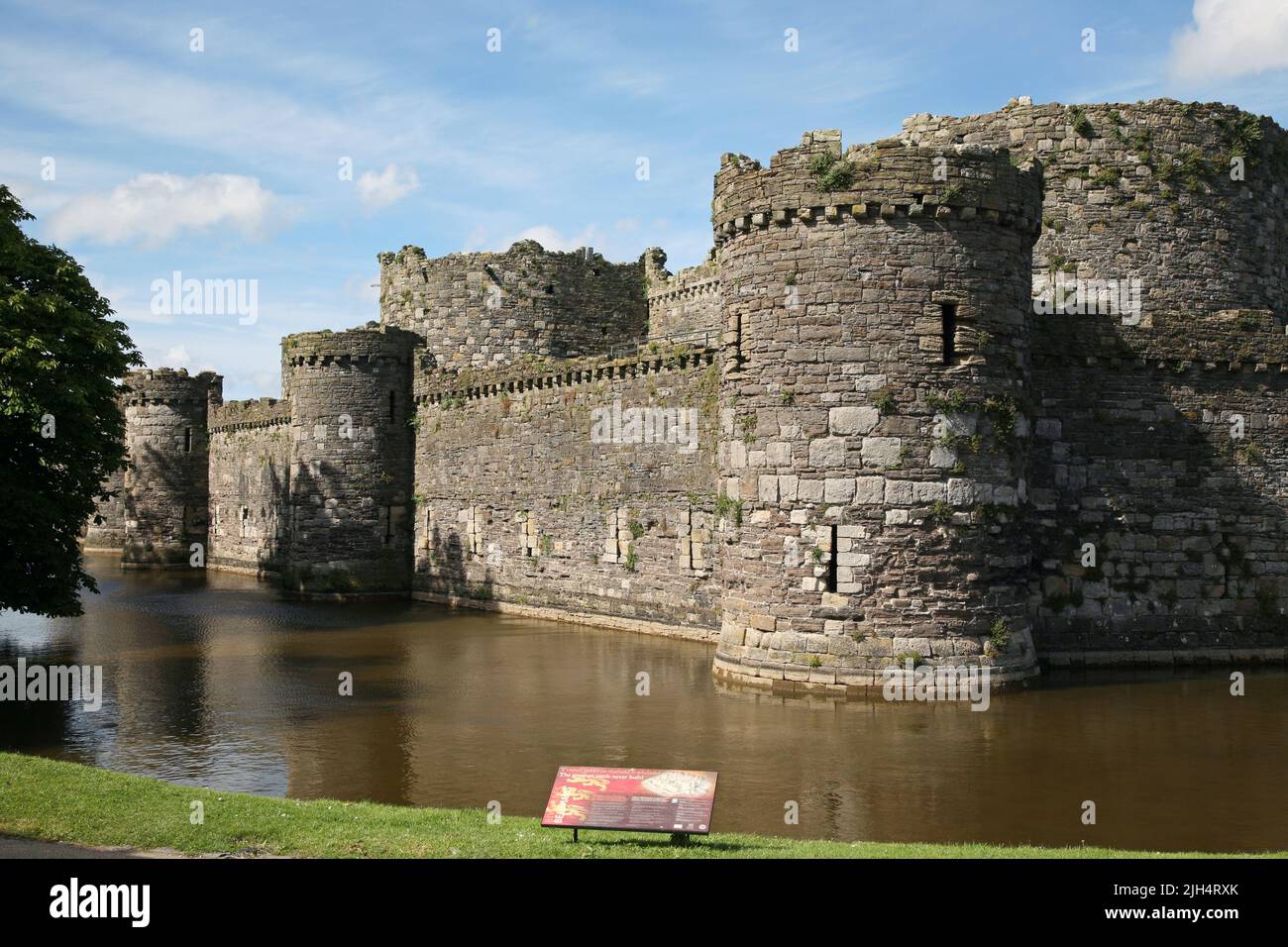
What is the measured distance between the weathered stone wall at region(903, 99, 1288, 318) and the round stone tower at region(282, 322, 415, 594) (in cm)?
1843

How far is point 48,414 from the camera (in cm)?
1959

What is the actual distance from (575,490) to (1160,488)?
13.7m

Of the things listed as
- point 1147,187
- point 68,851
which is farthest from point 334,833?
point 1147,187

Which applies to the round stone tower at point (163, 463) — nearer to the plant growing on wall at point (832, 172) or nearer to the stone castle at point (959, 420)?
the stone castle at point (959, 420)

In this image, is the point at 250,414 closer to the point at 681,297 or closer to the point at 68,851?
the point at 681,297

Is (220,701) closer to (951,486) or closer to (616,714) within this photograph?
(616,714)

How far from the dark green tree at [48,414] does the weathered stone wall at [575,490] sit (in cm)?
1092

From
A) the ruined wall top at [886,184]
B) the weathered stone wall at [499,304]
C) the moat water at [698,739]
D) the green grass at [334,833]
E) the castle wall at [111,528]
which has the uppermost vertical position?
the weathered stone wall at [499,304]

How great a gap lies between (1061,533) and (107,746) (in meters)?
15.8

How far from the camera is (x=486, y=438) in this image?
3334 centimetres

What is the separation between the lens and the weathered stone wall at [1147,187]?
25516 millimetres

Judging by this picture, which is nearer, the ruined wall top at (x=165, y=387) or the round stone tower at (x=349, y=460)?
the round stone tower at (x=349, y=460)

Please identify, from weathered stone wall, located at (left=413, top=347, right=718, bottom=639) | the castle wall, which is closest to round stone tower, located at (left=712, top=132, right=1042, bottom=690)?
weathered stone wall, located at (left=413, top=347, right=718, bottom=639)

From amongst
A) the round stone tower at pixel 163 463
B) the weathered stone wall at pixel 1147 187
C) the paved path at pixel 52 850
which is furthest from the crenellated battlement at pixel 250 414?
the paved path at pixel 52 850
